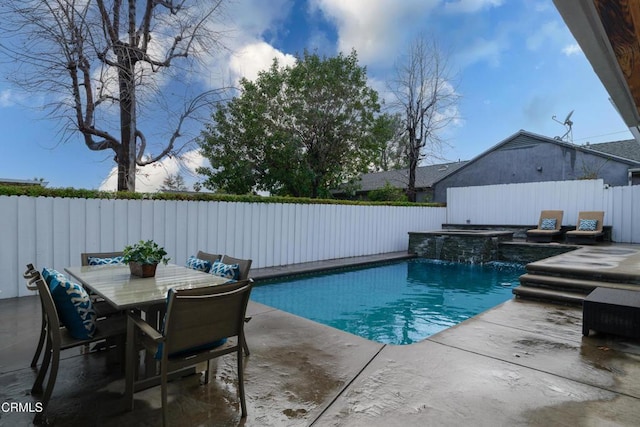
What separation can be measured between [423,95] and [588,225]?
7.30 metres

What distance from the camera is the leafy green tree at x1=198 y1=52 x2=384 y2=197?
13000mm

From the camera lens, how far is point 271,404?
6.98 ft

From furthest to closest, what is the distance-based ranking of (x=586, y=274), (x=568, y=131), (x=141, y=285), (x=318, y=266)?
(x=568, y=131) → (x=318, y=266) → (x=586, y=274) → (x=141, y=285)

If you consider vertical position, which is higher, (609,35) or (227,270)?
(609,35)

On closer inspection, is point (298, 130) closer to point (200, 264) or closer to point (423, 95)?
point (423, 95)

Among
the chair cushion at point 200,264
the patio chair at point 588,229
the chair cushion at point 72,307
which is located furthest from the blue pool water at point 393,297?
the chair cushion at point 72,307

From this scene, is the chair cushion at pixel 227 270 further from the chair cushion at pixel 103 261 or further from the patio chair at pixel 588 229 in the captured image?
the patio chair at pixel 588 229

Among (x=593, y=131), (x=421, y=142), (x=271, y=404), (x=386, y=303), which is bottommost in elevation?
(x=386, y=303)

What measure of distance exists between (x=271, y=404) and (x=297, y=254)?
243 inches

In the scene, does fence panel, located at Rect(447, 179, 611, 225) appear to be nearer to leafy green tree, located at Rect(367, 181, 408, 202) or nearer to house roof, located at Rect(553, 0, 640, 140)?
leafy green tree, located at Rect(367, 181, 408, 202)

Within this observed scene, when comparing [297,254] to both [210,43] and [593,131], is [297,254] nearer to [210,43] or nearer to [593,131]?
[210,43]

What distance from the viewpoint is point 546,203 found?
11.4 meters

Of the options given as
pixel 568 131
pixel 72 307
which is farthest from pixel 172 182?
pixel 568 131

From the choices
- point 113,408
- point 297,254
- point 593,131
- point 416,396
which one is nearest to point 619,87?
point 416,396
